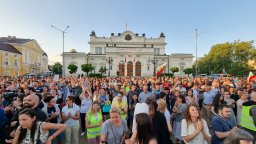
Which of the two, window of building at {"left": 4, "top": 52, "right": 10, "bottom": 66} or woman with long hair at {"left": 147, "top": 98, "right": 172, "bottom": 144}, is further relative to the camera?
window of building at {"left": 4, "top": 52, "right": 10, "bottom": 66}

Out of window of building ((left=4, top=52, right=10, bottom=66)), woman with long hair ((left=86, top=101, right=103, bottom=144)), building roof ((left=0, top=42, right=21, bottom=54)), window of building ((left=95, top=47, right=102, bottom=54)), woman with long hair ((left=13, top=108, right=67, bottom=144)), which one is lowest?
woman with long hair ((left=86, top=101, right=103, bottom=144))

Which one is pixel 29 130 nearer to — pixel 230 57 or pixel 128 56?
pixel 230 57

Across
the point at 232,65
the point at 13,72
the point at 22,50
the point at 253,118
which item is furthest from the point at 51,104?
Answer: the point at 22,50

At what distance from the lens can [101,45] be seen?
70.2 m

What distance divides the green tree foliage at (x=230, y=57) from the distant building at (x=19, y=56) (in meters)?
53.2

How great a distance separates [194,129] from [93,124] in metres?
2.61

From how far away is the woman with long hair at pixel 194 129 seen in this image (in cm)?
360

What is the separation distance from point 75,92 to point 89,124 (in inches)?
257

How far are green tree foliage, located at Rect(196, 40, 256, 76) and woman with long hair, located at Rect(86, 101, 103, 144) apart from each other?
44841mm

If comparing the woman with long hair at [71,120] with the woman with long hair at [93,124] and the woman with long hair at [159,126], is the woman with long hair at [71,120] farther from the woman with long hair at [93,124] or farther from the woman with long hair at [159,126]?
the woman with long hair at [159,126]

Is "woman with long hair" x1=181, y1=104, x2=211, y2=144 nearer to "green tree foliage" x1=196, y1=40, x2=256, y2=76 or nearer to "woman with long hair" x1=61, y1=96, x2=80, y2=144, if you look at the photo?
"woman with long hair" x1=61, y1=96, x2=80, y2=144

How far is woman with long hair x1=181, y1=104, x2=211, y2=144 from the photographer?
3600 millimetres

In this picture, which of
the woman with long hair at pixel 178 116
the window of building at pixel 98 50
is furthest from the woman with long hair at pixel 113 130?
the window of building at pixel 98 50

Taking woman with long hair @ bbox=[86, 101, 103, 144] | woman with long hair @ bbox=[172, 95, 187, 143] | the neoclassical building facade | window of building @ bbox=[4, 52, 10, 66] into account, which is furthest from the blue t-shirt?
window of building @ bbox=[4, 52, 10, 66]
